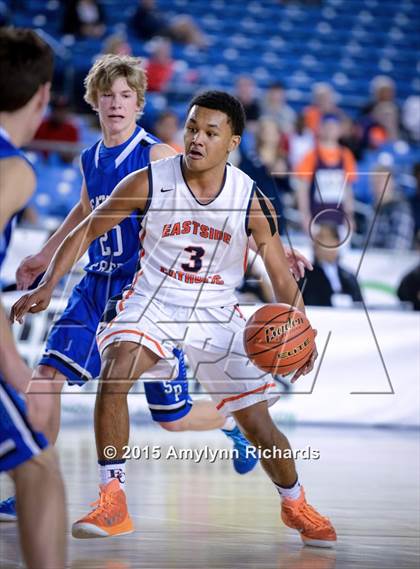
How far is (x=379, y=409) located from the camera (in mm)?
9672

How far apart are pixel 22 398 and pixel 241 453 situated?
3.19 metres

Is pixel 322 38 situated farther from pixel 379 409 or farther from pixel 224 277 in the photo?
pixel 224 277

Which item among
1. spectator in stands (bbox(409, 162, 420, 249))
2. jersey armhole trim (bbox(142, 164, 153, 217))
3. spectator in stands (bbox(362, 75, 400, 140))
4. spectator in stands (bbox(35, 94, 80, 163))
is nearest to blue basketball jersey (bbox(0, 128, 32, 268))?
jersey armhole trim (bbox(142, 164, 153, 217))

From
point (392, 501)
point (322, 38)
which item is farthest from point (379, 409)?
point (322, 38)

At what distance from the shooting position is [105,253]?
5.48 meters

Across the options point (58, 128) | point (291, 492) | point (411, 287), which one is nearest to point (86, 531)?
point (291, 492)

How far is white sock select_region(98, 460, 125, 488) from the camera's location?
190 inches

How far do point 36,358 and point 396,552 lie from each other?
17.4 ft

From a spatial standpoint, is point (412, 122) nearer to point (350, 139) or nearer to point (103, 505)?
point (350, 139)

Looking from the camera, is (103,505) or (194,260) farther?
(194,260)

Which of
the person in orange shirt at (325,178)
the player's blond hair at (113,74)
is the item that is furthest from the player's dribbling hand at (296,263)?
the person in orange shirt at (325,178)

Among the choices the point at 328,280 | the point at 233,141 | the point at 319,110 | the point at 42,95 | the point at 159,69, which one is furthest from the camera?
the point at 159,69

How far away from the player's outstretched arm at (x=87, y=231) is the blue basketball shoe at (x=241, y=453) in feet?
5.88

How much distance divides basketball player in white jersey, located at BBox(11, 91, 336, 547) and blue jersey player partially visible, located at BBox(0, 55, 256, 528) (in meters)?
0.32
